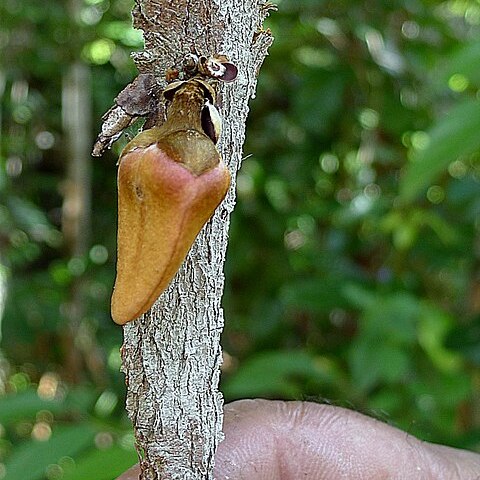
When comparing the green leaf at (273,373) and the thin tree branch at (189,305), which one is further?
the green leaf at (273,373)

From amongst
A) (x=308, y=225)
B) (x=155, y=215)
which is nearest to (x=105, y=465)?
(x=155, y=215)

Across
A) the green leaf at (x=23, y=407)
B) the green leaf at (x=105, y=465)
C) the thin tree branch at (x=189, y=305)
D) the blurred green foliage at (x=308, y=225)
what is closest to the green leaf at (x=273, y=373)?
the blurred green foliage at (x=308, y=225)

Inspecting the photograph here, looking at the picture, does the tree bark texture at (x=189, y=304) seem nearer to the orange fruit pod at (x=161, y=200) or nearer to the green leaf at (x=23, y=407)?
the orange fruit pod at (x=161, y=200)

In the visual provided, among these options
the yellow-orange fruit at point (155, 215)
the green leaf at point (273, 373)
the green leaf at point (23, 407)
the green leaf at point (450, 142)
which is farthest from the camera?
the green leaf at point (273, 373)

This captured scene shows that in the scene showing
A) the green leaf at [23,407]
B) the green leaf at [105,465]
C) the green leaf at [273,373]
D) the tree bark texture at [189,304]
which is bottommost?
the green leaf at [273,373]

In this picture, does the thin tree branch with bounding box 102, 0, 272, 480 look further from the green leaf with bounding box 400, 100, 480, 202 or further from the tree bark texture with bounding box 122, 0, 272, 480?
the green leaf with bounding box 400, 100, 480, 202

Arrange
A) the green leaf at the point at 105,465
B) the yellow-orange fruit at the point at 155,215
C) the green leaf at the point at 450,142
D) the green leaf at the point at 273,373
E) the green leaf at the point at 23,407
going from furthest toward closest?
the green leaf at the point at 273,373
the green leaf at the point at 23,407
the green leaf at the point at 450,142
the green leaf at the point at 105,465
the yellow-orange fruit at the point at 155,215

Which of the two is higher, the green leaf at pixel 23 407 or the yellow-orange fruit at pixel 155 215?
the yellow-orange fruit at pixel 155 215
